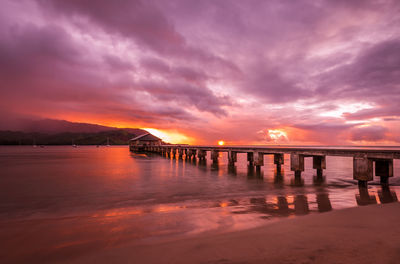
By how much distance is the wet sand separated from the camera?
12.8 ft

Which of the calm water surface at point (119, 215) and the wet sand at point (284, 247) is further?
the calm water surface at point (119, 215)

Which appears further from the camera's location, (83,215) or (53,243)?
(83,215)

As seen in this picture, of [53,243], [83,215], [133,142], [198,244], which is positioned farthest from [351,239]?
[133,142]

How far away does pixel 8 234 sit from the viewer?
5.72 metres

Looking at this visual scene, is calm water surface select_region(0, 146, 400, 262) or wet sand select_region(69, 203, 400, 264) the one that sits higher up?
wet sand select_region(69, 203, 400, 264)

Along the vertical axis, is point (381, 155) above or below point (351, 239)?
above

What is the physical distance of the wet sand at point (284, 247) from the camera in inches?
154

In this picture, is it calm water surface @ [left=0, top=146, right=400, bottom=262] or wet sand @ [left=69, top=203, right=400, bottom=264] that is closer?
wet sand @ [left=69, top=203, right=400, bottom=264]

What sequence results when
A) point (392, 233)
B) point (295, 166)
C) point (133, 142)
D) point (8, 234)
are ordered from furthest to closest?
point (133, 142) → point (295, 166) → point (8, 234) → point (392, 233)

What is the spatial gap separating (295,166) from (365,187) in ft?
17.0

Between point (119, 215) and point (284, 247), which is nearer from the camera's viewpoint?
point (284, 247)

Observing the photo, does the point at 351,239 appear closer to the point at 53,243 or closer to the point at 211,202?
the point at 211,202

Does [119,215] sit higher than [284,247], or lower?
lower

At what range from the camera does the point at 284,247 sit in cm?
436
